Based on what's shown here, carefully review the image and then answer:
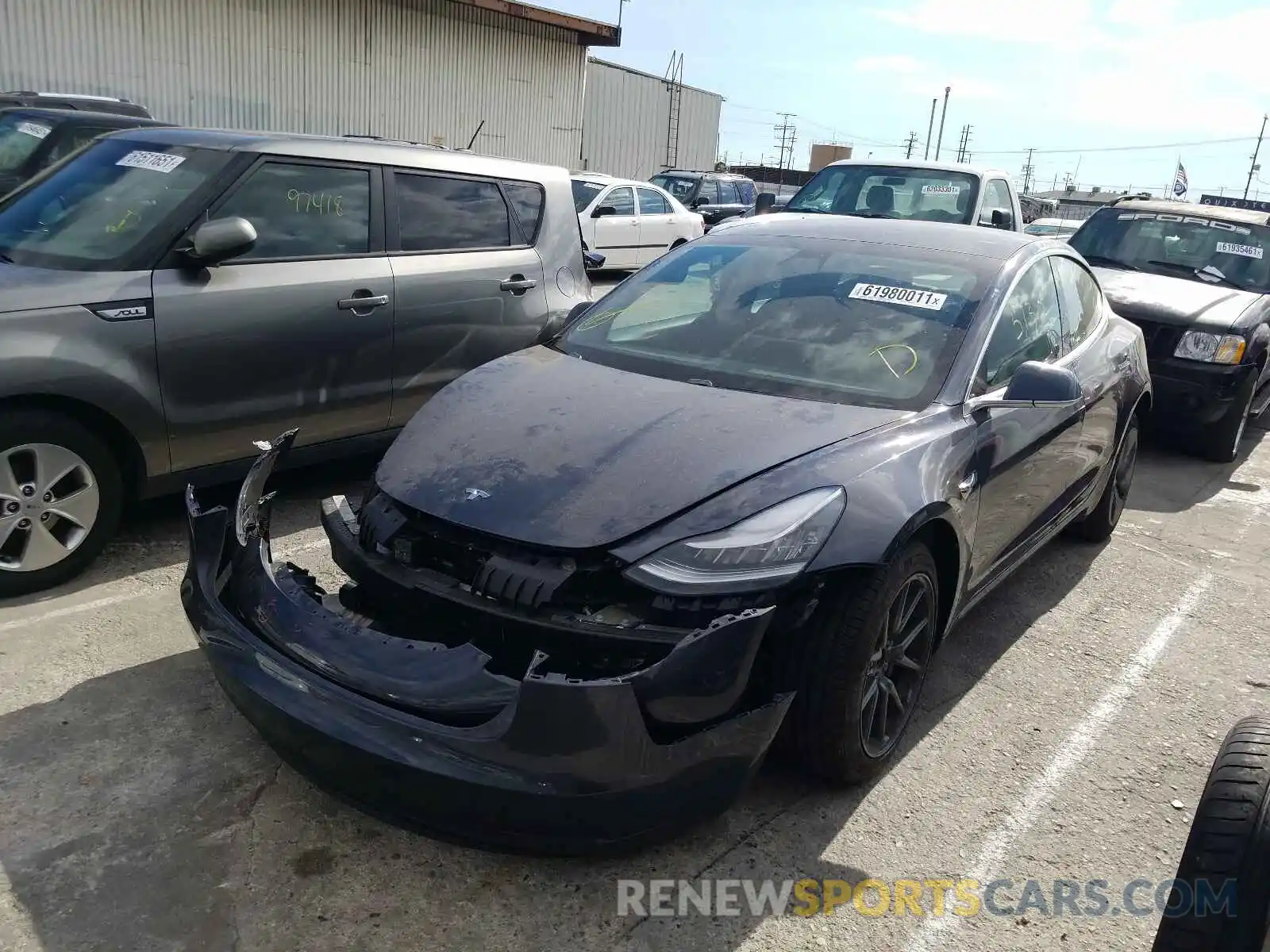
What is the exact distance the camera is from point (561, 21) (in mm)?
23422

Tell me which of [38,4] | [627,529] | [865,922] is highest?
[38,4]

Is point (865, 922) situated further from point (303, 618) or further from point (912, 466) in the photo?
point (303, 618)

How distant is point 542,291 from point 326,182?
1.35 m

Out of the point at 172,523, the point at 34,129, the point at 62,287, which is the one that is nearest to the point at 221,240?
the point at 62,287

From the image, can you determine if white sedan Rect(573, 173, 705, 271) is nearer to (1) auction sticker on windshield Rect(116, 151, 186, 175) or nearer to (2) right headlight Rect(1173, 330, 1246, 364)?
(2) right headlight Rect(1173, 330, 1246, 364)

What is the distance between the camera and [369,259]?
4.88 m

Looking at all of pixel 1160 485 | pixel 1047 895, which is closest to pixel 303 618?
pixel 1047 895

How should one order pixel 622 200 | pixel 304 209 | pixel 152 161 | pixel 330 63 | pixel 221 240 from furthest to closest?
pixel 330 63 < pixel 622 200 < pixel 304 209 < pixel 152 161 < pixel 221 240

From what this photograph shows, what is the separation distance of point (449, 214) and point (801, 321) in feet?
7.79

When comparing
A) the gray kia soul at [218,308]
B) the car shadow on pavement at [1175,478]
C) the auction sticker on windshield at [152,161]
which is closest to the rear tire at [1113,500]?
the car shadow on pavement at [1175,478]

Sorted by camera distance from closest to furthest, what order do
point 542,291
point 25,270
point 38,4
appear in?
point 25,270, point 542,291, point 38,4

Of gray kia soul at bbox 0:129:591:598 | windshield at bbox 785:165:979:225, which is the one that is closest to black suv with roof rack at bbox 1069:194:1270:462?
windshield at bbox 785:165:979:225

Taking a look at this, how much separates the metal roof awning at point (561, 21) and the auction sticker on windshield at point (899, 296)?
20078 mm

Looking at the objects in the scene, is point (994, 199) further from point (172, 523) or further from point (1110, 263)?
point (172, 523)
